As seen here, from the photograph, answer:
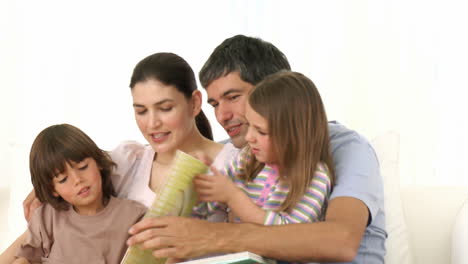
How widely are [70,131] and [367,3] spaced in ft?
6.54

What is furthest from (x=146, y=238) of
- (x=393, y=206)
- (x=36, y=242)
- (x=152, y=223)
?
(x=393, y=206)

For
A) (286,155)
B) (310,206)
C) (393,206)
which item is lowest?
(393,206)

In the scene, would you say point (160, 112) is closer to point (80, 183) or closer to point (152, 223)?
point (80, 183)

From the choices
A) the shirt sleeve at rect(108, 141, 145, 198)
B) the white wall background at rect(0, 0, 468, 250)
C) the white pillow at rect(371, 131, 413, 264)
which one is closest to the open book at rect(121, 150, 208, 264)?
the shirt sleeve at rect(108, 141, 145, 198)

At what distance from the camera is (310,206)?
1.65 metres

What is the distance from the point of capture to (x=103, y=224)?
6.61 feet

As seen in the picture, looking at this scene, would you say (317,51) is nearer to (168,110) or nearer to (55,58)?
(55,58)

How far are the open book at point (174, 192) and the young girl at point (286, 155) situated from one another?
3 centimetres

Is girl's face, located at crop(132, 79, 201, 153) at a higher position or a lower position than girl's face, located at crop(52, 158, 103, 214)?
higher

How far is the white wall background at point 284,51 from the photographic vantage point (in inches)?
131

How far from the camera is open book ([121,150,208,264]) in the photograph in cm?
165

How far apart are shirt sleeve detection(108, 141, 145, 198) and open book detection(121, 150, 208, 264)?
0.53 m

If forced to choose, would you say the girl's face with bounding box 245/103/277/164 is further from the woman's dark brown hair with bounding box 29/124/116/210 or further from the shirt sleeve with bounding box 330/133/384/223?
the woman's dark brown hair with bounding box 29/124/116/210

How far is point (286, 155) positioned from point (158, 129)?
0.48 metres
